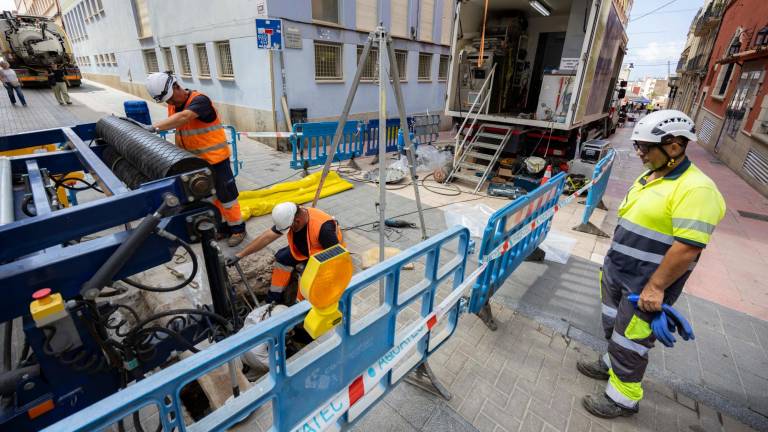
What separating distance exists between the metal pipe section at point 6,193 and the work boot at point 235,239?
92.6 inches

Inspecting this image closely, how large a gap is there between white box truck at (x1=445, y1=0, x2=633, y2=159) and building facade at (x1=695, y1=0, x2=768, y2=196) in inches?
183

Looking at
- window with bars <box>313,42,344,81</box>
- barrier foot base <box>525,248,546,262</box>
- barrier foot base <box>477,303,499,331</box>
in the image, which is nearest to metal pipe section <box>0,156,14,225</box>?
barrier foot base <box>477,303,499,331</box>

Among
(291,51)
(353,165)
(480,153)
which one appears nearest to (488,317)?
(480,153)

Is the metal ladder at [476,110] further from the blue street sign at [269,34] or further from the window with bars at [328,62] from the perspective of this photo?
the window with bars at [328,62]

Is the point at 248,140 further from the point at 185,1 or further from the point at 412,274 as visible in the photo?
the point at 412,274

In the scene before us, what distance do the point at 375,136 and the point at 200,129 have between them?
5510 mm

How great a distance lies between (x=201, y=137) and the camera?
4.02 meters

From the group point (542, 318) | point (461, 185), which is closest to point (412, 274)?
point (542, 318)

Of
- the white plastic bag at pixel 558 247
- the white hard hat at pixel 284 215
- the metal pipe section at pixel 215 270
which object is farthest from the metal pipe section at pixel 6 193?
the white plastic bag at pixel 558 247

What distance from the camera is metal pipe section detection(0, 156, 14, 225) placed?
1668 millimetres

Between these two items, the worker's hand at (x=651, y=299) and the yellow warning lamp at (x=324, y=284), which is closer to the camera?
the yellow warning lamp at (x=324, y=284)

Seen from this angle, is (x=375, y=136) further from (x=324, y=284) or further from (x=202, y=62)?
(x=324, y=284)

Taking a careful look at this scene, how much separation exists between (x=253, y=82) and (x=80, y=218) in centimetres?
970

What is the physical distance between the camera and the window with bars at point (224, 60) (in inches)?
423
